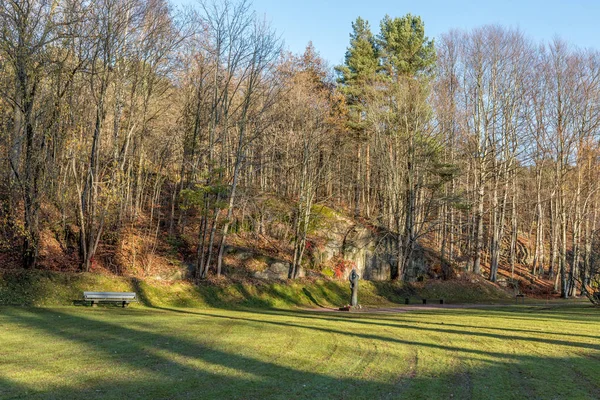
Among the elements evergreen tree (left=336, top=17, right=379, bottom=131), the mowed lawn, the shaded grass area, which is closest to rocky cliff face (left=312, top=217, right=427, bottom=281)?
the shaded grass area

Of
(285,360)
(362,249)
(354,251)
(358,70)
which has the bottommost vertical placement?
(285,360)

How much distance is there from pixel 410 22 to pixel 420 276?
2069 cm

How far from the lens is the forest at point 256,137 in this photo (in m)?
17.4

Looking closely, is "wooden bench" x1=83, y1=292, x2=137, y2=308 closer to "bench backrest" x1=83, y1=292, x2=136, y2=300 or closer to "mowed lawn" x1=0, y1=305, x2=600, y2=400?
"bench backrest" x1=83, y1=292, x2=136, y2=300

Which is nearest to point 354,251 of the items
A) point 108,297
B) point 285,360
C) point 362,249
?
point 362,249

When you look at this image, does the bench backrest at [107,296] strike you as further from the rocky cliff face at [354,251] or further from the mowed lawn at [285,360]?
the rocky cliff face at [354,251]

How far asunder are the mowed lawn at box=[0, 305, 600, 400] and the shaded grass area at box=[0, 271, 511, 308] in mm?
3742

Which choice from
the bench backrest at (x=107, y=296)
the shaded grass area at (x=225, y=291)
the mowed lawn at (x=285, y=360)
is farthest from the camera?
the shaded grass area at (x=225, y=291)

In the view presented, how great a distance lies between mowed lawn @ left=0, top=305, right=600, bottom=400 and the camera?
6266 millimetres

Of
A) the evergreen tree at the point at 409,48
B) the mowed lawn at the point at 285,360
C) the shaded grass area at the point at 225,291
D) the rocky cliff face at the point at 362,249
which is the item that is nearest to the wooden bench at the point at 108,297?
the shaded grass area at the point at 225,291

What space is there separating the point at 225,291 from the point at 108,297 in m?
5.73

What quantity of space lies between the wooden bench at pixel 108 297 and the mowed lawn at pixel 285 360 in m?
2.86

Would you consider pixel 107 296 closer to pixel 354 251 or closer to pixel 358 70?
pixel 354 251

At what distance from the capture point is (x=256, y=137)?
22562 mm
